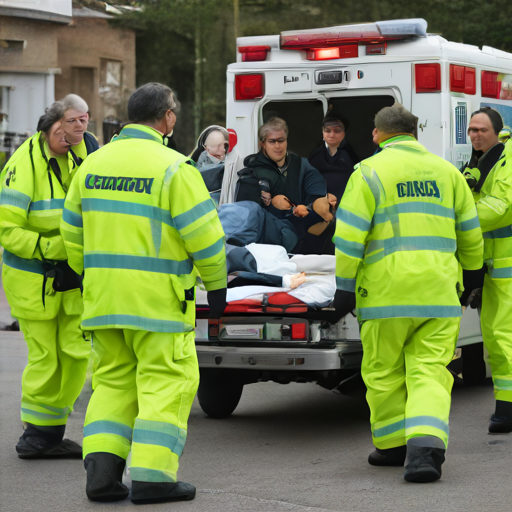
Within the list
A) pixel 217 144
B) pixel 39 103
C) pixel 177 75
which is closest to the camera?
pixel 217 144

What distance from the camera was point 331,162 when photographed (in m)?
7.98

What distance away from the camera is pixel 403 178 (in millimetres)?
5164

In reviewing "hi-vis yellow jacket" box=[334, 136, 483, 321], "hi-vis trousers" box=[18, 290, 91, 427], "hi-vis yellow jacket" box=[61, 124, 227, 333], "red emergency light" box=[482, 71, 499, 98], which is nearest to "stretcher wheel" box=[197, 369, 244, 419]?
Result: "hi-vis trousers" box=[18, 290, 91, 427]

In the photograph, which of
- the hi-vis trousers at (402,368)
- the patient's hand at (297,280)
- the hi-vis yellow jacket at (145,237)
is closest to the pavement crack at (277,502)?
the hi-vis trousers at (402,368)

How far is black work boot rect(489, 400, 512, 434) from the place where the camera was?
6.07 metres

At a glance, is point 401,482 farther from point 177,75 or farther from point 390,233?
point 177,75

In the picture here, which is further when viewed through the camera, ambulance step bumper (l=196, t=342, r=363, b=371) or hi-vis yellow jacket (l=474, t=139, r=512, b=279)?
hi-vis yellow jacket (l=474, t=139, r=512, b=279)

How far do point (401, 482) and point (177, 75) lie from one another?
2848cm

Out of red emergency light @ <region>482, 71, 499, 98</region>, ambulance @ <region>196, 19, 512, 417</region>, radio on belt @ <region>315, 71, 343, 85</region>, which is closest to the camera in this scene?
ambulance @ <region>196, 19, 512, 417</region>

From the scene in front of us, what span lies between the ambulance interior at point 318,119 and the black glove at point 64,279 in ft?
9.94

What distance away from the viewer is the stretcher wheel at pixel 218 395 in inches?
264

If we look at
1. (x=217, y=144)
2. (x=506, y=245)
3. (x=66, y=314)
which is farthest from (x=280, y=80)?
(x=66, y=314)

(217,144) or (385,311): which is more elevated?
(217,144)

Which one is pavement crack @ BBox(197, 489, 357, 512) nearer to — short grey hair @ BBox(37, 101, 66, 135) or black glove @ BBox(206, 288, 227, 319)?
black glove @ BBox(206, 288, 227, 319)
